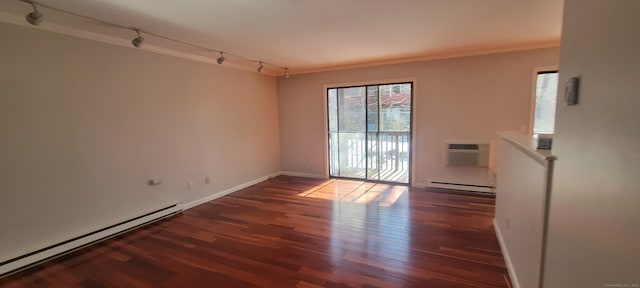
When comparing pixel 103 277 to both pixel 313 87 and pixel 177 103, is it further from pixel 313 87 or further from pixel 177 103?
pixel 313 87

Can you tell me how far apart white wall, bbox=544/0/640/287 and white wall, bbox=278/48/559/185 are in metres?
3.20

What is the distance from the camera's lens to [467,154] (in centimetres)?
440

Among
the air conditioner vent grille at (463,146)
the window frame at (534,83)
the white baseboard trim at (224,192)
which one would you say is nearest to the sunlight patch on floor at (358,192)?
the air conditioner vent grille at (463,146)

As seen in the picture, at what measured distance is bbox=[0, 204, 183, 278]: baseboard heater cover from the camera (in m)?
2.47

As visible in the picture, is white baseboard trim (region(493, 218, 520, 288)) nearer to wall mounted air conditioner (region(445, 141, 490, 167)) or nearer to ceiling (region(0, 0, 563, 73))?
wall mounted air conditioner (region(445, 141, 490, 167))

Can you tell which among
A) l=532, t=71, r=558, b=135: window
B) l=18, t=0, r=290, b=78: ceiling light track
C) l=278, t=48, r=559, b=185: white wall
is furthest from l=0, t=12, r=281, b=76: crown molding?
l=532, t=71, r=558, b=135: window

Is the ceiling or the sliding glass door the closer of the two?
the ceiling

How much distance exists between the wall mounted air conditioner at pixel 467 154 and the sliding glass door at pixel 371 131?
2.31 feet

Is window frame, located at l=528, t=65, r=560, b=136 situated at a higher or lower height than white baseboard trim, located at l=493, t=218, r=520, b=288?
higher

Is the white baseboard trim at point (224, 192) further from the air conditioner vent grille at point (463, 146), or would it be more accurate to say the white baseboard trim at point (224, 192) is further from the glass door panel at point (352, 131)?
the air conditioner vent grille at point (463, 146)

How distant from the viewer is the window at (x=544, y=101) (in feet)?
13.0

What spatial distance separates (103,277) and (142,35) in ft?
8.29

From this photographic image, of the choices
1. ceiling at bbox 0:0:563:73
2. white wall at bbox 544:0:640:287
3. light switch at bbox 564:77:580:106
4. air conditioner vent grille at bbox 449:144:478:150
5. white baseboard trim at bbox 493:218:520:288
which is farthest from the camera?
air conditioner vent grille at bbox 449:144:478:150

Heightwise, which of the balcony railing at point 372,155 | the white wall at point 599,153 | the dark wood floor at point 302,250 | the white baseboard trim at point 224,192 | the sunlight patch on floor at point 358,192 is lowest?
the dark wood floor at point 302,250
